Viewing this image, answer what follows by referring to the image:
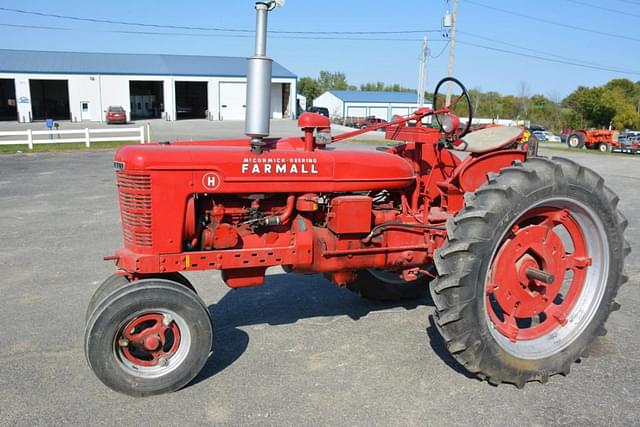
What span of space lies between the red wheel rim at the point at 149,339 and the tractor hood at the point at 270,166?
85 centimetres

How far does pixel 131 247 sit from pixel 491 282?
94.3 inches

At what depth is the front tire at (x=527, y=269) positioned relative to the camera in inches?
130

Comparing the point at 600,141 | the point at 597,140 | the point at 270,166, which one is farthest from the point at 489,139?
the point at 597,140

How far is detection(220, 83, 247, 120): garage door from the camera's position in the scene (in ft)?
153

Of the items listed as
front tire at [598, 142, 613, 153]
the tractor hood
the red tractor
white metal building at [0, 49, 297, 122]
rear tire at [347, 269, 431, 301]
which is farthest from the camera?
white metal building at [0, 49, 297, 122]

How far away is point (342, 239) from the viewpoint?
386cm

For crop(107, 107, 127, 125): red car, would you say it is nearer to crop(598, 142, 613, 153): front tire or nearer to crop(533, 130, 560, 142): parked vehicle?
crop(533, 130, 560, 142): parked vehicle

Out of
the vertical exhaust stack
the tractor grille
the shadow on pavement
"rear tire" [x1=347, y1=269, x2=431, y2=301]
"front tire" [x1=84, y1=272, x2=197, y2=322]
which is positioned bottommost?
the shadow on pavement

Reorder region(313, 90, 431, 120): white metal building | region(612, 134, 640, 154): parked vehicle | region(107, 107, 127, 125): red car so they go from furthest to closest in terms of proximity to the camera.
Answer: region(313, 90, 431, 120): white metal building, region(107, 107, 127, 125): red car, region(612, 134, 640, 154): parked vehicle

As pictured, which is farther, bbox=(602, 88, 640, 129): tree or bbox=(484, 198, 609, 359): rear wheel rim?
bbox=(602, 88, 640, 129): tree

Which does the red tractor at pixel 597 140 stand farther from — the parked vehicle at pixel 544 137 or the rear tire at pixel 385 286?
the rear tire at pixel 385 286

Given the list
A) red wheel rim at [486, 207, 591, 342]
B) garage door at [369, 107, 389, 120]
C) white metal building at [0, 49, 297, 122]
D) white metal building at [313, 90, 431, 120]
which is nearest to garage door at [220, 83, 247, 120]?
white metal building at [0, 49, 297, 122]

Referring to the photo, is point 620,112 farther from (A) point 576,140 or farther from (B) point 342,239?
(B) point 342,239

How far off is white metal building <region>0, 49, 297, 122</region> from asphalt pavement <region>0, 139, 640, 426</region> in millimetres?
41102
